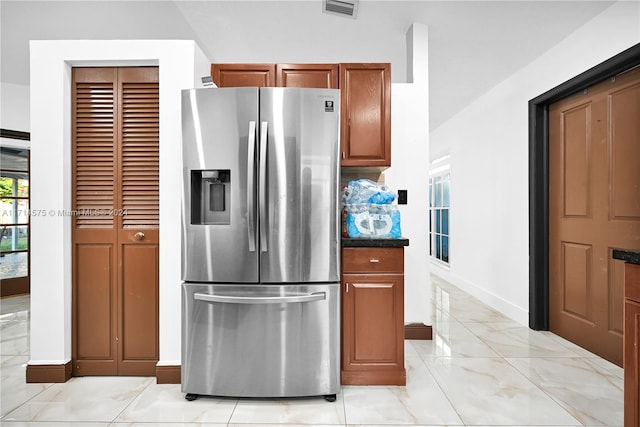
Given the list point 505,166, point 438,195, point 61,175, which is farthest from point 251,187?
point 438,195

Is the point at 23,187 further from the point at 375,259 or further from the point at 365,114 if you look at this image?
the point at 375,259

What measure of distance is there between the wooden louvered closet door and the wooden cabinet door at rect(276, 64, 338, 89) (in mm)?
882

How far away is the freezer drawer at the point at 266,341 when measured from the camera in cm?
216

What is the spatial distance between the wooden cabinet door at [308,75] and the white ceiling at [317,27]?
1.78 ft

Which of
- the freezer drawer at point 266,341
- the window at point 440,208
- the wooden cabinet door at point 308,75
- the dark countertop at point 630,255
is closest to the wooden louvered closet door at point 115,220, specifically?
the freezer drawer at point 266,341

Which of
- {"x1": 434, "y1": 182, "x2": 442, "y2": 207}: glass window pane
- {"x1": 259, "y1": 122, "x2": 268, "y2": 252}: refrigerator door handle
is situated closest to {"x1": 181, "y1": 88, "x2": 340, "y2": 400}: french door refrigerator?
{"x1": 259, "y1": 122, "x2": 268, "y2": 252}: refrigerator door handle

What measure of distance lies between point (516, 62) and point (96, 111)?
12.6 feet

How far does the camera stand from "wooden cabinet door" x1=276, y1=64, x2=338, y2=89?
2.77 m

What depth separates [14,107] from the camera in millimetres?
4785

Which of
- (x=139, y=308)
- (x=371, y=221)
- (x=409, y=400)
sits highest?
(x=371, y=221)

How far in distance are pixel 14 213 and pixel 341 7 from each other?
491 cm

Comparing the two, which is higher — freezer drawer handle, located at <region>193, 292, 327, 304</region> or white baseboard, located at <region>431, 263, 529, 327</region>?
freezer drawer handle, located at <region>193, 292, 327, 304</region>

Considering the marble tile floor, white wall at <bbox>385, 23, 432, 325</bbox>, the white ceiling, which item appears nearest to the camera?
the marble tile floor

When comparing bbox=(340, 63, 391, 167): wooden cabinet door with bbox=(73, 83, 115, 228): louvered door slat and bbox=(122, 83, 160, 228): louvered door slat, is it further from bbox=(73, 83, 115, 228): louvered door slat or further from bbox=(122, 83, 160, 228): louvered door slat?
bbox=(73, 83, 115, 228): louvered door slat
